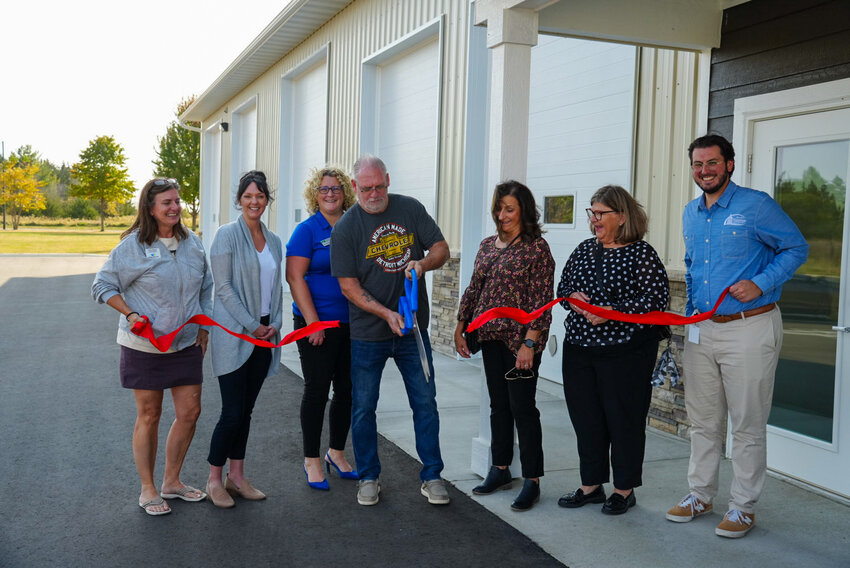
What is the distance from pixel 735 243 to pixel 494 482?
194cm

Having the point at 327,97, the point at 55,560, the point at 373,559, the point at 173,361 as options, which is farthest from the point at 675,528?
the point at 327,97

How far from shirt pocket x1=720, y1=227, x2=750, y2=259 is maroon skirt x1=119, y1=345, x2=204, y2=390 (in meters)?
2.91

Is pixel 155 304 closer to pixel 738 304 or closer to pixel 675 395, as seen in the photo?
pixel 738 304

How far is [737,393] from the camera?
163 inches

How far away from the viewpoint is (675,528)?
4.26 m

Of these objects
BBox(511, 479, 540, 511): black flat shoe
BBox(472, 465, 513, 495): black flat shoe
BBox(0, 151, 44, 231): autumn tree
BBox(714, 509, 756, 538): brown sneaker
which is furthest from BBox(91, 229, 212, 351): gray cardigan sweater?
BBox(0, 151, 44, 231): autumn tree

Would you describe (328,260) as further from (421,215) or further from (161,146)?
(161,146)

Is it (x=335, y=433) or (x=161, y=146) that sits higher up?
(x=161, y=146)

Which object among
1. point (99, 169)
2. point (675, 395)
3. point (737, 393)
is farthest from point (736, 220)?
point (99, 169)

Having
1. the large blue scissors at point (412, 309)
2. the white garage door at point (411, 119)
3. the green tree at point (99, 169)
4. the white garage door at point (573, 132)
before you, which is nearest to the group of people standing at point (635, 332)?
the large blue scissors at point (412, 309)

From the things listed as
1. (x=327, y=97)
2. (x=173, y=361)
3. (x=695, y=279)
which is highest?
(x=327, y=97)

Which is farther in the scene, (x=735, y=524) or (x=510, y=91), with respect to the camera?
(x=510, y=91)

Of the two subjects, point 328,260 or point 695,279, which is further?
point 328,260

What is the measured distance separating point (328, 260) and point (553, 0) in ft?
6.61
